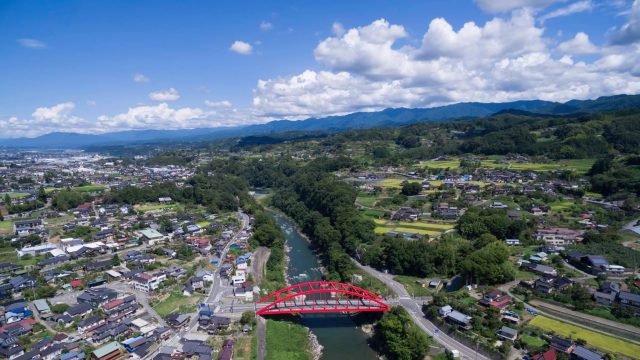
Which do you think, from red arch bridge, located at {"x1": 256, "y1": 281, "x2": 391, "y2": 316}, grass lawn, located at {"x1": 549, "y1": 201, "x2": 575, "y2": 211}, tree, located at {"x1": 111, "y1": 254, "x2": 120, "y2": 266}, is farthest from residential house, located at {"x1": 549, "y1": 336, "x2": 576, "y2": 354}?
tree, located at {"x1": 111, "y1": 254, "x2": 120, "y2": 266}

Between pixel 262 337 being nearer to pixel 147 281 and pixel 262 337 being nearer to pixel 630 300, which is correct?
pixel 147 281

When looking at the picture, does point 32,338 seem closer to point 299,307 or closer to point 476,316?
point 299,307

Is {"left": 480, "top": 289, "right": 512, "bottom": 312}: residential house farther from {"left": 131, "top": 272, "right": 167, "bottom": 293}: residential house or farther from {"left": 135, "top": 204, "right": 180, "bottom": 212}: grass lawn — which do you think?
{"left": 135, "top": 204, "right": 180, "bottom": 212}: grass lawn

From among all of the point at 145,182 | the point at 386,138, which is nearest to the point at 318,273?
the point at 145,182

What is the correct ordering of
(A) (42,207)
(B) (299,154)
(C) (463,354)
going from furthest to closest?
(B) (299,154) → (A) (42,207) → (C) (463,354)

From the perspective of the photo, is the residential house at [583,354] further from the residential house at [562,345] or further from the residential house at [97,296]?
the residential house at [97,296]

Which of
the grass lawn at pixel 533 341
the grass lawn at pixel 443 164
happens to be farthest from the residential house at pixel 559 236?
the grass lawn at pixel 443 164

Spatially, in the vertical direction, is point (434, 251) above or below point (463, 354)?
above
